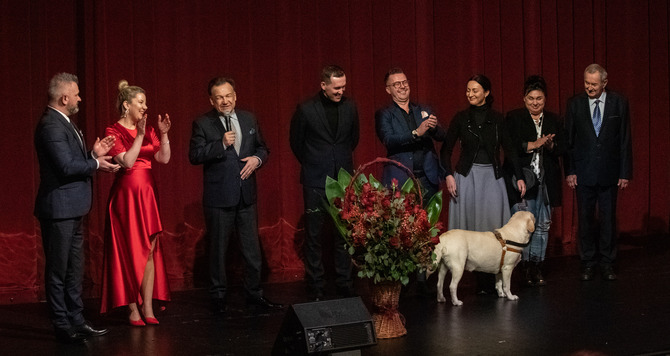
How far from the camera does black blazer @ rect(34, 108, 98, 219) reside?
4598mm

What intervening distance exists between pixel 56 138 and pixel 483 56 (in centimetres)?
403

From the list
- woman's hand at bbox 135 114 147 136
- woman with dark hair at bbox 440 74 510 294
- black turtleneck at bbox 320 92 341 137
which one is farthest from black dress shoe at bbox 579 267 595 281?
woman's hand at bbox 135 114 147 136

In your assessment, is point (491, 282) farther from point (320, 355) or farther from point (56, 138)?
point (56, 138)

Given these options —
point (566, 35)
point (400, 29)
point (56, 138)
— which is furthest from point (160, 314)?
point (566, 35)

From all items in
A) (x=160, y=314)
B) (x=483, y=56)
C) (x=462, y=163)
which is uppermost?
(x=483, y=56)

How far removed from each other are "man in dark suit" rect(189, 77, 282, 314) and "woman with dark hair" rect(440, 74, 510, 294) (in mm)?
1255

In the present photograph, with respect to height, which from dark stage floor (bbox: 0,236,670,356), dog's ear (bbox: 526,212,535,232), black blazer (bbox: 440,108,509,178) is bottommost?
dark stage floor (bbox: 0,236,670,356)

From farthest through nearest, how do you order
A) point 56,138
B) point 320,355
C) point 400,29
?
point 400,29
point 56,138
point 320,355

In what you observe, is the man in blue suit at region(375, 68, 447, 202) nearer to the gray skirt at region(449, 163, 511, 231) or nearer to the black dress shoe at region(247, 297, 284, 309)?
the gray skirt at region(449, 163, 511, 231)

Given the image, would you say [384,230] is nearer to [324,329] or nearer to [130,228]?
[324,329]

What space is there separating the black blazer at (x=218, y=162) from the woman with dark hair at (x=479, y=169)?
4.29 ft

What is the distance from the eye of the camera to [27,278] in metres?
6.19

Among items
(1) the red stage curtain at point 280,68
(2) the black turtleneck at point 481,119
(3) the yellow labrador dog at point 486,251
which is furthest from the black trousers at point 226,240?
(2) the black turtleneck at point 481,119

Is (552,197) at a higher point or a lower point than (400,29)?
lower
